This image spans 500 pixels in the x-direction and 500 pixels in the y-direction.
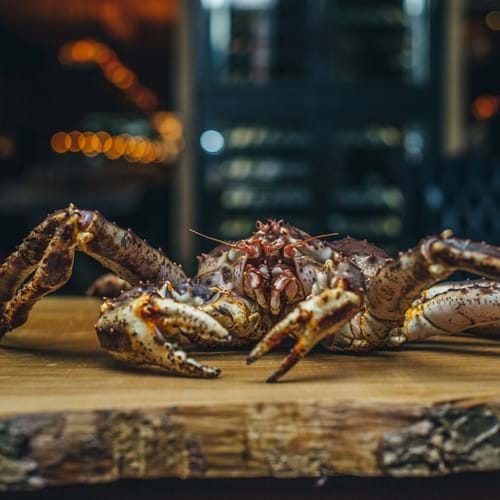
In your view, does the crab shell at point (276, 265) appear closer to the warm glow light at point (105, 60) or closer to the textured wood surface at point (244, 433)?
the textured wood surface at point (244, 433)

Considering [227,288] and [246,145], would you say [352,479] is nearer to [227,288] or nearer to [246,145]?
[227,288]

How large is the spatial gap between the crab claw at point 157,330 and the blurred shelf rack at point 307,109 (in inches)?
209

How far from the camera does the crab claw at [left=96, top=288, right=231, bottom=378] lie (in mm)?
1459

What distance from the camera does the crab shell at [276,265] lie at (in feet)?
5.49

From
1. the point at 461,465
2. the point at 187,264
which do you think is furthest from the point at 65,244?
the point at 187,264

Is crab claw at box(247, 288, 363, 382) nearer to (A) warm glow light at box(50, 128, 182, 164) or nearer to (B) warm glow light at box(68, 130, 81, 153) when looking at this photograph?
(A) warm glow light at box(50, 128, 182, 164)

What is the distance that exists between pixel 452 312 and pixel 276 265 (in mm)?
387

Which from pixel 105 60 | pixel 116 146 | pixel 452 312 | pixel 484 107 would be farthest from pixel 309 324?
pixel 116 146

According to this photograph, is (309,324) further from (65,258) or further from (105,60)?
(105,60)

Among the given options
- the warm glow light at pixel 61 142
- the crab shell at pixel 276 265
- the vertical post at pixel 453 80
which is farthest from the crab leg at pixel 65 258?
the warm glow light at pixel 61 142

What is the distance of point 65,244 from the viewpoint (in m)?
1.69

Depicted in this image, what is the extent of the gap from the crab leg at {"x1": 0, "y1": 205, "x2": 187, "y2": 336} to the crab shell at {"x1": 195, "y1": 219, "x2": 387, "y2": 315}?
0.12 metres

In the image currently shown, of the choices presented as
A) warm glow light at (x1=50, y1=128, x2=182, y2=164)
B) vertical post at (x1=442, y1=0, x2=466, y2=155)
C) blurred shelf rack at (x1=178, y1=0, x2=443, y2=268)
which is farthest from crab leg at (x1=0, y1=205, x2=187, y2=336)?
warm glow light at (x1=50, y1=128, x2=182, y2=164)

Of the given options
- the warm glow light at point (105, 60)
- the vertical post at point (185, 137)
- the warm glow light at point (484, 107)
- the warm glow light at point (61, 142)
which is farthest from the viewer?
the warm glow light at point (61, 142)
